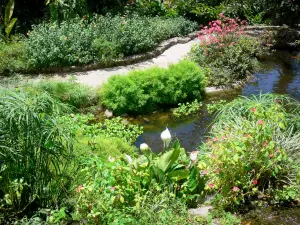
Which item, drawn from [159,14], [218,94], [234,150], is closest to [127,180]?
[234,150]

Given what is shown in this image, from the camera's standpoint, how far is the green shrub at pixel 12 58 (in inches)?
396

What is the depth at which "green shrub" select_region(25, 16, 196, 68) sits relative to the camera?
1037 centimetres

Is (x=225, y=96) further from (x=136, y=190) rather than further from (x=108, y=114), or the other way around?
(x=136, y=190)

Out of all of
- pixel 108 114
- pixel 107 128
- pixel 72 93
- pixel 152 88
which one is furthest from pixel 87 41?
pixel 107 128

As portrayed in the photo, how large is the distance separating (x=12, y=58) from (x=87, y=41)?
2042 mm

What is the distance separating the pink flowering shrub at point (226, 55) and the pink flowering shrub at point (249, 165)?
18.8ft

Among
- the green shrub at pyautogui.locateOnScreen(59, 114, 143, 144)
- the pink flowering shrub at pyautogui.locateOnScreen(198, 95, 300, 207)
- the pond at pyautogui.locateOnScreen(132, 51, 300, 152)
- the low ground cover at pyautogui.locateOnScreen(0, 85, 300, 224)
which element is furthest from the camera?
the pond at pyautogui.locateOnScreen(132, 51, 300, 152)

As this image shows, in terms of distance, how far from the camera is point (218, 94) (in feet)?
33.4

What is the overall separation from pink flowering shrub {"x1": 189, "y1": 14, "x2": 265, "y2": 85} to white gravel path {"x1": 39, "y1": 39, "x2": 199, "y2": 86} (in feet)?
2.61

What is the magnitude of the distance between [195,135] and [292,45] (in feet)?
26.9

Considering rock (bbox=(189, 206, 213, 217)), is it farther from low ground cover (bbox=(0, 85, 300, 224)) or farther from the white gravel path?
the white gravel path

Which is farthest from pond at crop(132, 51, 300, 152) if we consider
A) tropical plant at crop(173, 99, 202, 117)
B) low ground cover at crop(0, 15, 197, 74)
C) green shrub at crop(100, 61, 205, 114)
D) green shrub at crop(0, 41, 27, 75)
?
green shrub at crop(0, 41, 27, 75)

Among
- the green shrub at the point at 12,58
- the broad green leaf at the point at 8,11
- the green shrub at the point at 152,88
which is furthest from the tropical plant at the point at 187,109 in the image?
the broad green leaf at the point at 8,11

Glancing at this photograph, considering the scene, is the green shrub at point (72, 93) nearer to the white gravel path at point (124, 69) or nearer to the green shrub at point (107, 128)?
the green shrub at point (107, 128)
